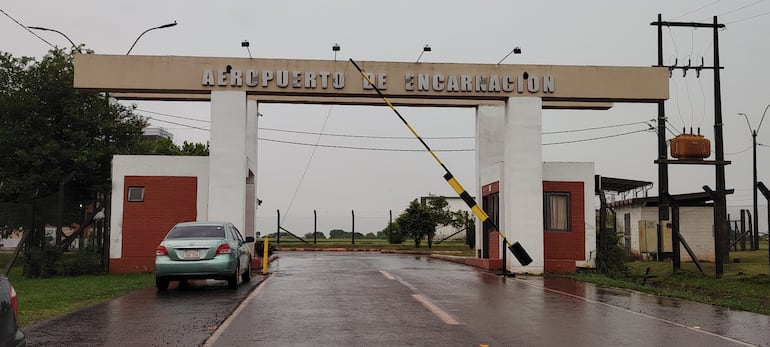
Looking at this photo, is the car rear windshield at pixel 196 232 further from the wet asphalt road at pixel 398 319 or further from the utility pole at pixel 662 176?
the utility pole at pixel 662 176

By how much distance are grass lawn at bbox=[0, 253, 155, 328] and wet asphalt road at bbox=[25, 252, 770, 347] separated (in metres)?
0.57

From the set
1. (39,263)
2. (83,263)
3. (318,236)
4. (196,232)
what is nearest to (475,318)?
(196,232)

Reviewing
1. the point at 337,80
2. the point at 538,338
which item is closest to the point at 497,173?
the point at 337,80

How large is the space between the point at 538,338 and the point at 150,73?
1789 centimetres

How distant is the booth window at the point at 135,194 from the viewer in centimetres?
2422

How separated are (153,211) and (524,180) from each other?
12.2 metres

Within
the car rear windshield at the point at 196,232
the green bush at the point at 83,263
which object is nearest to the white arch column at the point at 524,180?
the car rear windshield at the point at 196,232

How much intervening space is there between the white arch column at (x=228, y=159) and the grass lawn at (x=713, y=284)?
10747mm

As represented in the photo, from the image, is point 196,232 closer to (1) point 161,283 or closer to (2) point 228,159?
(1) point 161,283

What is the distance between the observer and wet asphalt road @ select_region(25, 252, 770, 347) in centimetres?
938

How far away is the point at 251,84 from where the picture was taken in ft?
79.4

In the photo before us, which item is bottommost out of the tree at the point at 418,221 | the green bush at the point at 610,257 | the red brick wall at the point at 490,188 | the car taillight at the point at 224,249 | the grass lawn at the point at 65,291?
the grass lawn at the point at 65,291

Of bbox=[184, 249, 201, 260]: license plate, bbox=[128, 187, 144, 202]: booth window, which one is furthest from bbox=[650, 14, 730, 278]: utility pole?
bbox=[128, 187, 144, 202]: booth window

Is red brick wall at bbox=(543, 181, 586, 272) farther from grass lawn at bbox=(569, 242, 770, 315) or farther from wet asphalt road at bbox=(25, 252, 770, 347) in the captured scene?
wet asphalt road at bbox=(25, 252, 770, 347)
